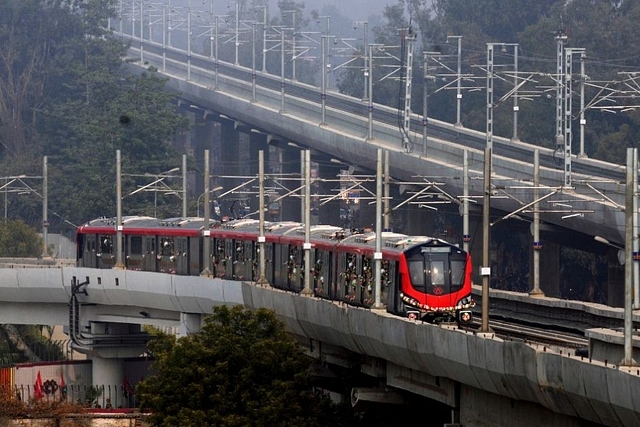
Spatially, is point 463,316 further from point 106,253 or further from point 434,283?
point 106,253

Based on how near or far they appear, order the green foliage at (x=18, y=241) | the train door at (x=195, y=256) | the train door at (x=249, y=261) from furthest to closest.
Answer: the green foliage at (x=18, y=241) < the train door at (x=195, y=256) < the train door at (x=249, y=261)

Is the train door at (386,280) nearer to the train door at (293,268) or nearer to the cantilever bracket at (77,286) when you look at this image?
the train door at (293,268)

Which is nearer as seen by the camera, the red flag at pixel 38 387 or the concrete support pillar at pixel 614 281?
the red flag at pixel 38 387

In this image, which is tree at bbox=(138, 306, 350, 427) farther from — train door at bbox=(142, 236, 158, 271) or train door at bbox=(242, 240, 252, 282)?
train door at bbox=(142, 236, 158, 271)

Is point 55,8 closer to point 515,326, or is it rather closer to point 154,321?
point 154,321

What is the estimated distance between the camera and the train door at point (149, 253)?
78.0m

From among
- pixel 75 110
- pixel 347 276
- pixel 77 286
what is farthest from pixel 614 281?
pixel 75 110

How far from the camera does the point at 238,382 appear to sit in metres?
50.8

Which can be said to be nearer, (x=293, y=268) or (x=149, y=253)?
(x=293, y=268)

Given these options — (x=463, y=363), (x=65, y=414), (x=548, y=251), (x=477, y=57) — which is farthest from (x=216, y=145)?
(x=463, y=363)

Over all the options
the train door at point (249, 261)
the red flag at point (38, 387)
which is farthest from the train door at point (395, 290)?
the red flag at point (38, 387)

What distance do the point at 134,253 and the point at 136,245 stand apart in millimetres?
458

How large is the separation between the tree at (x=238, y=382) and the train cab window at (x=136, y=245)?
26.4m

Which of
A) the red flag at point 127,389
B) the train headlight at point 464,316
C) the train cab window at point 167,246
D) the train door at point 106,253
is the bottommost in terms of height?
the red flag at point 127,389
